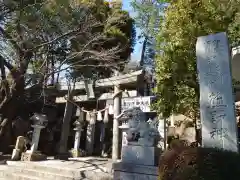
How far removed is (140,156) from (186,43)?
4.08 m

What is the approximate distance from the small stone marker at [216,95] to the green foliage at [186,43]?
209 centimetres

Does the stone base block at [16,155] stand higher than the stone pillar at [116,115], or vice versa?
the stone pillar at [116,115]

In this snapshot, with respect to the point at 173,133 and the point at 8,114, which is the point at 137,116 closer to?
the point at 8,114

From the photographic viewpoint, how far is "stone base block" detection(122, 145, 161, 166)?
511 centimetres

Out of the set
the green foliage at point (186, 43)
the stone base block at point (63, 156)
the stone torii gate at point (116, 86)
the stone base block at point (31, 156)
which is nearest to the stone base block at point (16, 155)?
the stone base block at point (31, 156)

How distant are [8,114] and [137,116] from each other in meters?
6.04


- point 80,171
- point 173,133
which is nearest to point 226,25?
point 80,171

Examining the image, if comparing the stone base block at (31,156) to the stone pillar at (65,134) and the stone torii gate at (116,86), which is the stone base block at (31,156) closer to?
the stone pillar at (65,134)

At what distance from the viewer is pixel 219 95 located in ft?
15.7

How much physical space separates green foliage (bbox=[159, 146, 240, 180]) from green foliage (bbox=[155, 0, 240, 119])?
426 centimetres

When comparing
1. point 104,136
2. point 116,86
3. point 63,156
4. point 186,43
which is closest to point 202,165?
point 186,43

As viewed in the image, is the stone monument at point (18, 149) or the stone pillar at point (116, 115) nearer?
the stone monument at point (18, 149)

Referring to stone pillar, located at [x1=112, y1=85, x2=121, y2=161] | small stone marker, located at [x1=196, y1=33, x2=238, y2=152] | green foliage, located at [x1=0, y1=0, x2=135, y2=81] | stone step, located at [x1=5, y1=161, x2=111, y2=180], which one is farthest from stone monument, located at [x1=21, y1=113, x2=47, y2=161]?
small stone marker, located at [x1=196, y1=33, x2=238, y2=152]

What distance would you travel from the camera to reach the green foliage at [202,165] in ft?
10.4
